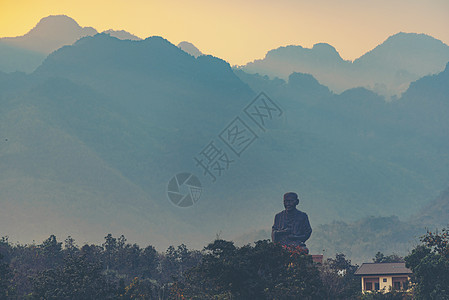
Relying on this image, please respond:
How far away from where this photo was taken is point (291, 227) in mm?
94625

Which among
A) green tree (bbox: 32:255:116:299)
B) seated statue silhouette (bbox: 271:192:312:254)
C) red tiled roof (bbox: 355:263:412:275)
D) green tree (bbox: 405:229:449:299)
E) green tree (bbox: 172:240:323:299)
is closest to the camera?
green tree (bbox: 32:255:116:299)

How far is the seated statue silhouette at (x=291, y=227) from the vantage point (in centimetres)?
9400

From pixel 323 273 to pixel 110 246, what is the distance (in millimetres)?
53649

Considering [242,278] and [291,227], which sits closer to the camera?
[242,278]

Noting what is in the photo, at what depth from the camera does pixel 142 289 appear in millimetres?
78250

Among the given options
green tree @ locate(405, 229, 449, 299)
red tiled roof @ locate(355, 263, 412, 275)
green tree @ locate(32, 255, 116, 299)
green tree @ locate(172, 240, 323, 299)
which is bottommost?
green tree @ locate(32, 255, 116, 299)

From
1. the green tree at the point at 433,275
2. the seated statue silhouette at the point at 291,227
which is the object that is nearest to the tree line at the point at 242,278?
the green tree at the point at 433,275

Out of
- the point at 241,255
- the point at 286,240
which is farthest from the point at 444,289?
the point at 286,240

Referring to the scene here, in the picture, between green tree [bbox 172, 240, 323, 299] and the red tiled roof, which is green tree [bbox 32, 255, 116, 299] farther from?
the red tiled roof

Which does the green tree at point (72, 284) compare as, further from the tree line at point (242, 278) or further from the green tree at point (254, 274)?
the green tree at point (254, 274)

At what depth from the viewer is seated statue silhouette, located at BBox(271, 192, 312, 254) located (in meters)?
94.0

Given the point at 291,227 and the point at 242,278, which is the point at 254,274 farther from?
the point at 291,227

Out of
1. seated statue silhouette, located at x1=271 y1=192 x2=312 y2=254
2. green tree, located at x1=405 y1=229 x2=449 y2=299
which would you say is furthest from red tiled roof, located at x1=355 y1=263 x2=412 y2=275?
green tree, located at x1=405 y1=229 x2=449 y2=299

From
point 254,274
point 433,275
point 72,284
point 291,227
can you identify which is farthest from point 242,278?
point 291,227
